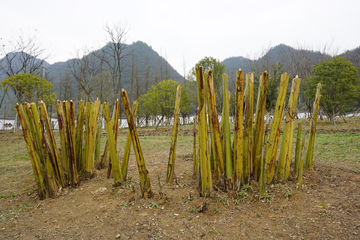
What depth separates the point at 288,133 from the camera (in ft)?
8.06

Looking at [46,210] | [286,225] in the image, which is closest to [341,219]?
[286,225]

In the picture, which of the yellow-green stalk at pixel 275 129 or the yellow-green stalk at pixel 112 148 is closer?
the yellow-green stalk at pixel 275 129

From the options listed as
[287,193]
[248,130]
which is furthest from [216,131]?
[287,193]

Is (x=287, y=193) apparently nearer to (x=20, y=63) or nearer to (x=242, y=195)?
(x=242, y=195)

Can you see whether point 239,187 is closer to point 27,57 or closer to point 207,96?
point 207,96

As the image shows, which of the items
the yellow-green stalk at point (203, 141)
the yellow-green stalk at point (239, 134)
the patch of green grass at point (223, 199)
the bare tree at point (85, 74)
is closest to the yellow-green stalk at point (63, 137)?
the yellow-green stalk at point (203, 141)

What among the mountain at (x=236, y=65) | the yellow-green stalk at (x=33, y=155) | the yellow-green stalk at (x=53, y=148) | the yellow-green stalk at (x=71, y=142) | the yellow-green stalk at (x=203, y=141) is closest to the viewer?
the yellow-green stalk at (x=203, y=141)

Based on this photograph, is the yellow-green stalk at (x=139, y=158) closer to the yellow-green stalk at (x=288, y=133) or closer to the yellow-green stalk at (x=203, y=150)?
the yellow-green stalk at (x=203, y=150)

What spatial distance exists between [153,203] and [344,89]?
15.3 m

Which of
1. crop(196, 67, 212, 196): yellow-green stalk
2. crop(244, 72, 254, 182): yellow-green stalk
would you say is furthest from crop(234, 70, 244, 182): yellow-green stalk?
crop(196, 67, 212, 196): yellow-green stalk

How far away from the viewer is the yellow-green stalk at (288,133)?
2.40 m

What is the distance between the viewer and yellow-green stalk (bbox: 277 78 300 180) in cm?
240

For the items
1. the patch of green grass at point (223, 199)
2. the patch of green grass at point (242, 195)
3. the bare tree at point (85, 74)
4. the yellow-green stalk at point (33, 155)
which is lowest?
the patch of green grass at point (223, 199)

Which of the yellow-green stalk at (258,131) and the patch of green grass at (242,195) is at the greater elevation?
the yellow-green stalk at (258,131)
